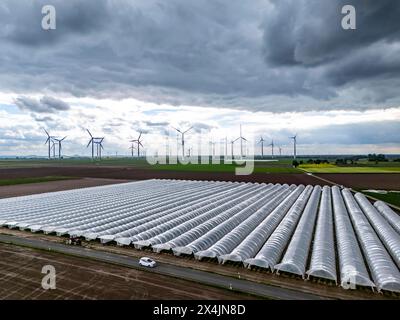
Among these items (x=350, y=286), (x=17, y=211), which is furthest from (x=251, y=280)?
(x=17, y=211)

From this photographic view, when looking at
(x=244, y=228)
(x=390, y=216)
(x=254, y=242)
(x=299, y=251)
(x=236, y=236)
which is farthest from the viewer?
(x=390, y=216)

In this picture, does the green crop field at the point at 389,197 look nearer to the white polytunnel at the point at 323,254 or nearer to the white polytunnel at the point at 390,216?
the white polytunnel at the point at 390,216

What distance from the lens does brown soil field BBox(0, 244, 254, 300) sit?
25.5 meters

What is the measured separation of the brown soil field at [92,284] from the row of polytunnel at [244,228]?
620cm

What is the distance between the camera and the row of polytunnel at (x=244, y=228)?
30422mm

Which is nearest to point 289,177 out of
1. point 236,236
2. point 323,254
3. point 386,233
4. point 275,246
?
point 386,233

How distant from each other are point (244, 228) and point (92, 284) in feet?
74.7

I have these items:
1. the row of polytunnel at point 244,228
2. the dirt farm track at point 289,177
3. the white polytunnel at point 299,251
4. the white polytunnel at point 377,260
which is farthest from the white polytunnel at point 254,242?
the dirt farm track at point 289,177

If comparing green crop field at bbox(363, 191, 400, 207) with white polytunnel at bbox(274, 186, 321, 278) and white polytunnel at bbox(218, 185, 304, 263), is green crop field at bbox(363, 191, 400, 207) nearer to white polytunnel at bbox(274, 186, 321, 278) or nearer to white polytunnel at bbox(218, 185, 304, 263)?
white polytunnel at bbox(274, 186, 321, 278)

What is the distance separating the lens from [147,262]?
3192cm
